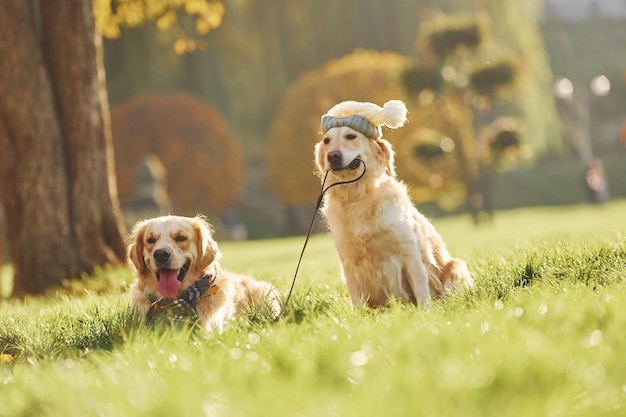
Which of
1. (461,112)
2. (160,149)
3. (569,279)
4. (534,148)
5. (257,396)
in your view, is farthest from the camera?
(534,148)

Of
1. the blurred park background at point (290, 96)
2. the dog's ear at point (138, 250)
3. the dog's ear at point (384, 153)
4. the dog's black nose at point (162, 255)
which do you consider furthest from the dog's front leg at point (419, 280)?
the blurred park background at point (290, 96)

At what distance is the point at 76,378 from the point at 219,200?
2319 centimetres

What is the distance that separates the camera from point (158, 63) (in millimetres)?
26734

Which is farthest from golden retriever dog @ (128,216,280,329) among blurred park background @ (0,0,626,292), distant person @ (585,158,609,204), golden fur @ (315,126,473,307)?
distant person @ (585,158,609,204)

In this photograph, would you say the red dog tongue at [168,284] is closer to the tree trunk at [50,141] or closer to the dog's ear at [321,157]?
the dog's ear at [321,157]

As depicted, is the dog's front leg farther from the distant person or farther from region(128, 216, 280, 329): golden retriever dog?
the distant person

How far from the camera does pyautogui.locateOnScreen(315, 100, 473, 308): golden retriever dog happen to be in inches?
Answer: 198

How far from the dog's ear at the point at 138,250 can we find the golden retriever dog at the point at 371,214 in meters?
1.21

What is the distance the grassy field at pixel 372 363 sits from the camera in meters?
2.59

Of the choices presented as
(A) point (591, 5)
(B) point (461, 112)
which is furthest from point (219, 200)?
(A) point (591, 5)

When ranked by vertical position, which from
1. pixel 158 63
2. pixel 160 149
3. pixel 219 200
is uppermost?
pixel 158 63

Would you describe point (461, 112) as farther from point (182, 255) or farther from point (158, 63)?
point (182, 255)

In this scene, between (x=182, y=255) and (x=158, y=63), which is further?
(x=158, y=63)

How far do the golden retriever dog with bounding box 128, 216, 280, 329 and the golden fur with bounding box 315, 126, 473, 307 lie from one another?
0.62 meters
